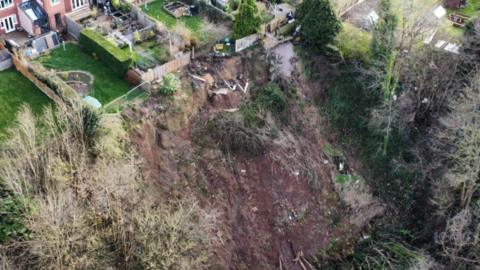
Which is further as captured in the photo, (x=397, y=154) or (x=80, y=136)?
(x=397, y=154)

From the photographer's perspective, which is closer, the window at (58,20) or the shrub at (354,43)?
the shrub at (354,43)

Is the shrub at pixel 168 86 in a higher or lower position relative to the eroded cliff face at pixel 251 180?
higher

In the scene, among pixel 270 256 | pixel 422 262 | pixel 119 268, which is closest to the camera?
pixel 119 268

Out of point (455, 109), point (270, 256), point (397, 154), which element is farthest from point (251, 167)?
point (455, 109)

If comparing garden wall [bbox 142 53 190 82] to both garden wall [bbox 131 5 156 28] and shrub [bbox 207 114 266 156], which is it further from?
garden wall [bbox 131 5 156 28]

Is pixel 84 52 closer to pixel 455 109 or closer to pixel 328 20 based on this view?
pixel 328 20

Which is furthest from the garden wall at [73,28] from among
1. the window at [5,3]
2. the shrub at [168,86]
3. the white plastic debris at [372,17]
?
the white plastic debris at [372,17]

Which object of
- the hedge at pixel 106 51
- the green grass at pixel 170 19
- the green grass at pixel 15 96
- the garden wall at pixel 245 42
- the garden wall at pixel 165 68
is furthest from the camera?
the green grass at pixel 170 19

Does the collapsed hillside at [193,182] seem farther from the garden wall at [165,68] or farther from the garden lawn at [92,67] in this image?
the garden lawn at [92,67]
